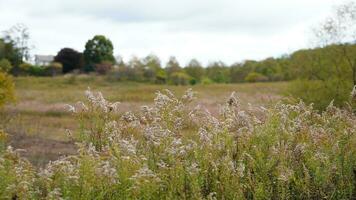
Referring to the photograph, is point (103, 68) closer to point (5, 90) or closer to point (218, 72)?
point (218, 72)

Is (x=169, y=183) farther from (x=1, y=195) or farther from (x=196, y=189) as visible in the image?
(x=1, y=195)

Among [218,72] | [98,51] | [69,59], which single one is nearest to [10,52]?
[69,59]

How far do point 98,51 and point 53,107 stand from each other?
4270 cm

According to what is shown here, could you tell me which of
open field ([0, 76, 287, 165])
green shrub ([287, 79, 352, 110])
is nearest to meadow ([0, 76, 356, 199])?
open field ([0, 76, 287, 165])

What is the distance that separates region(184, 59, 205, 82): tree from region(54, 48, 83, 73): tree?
49.2ft

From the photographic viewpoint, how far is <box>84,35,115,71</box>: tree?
77875 mm

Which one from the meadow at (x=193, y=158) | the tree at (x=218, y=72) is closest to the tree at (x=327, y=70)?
the meadow at (x=193, y=158)

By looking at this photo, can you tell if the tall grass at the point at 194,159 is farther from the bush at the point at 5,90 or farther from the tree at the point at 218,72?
the tree at the point at 218,72

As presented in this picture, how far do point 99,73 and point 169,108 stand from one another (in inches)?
2510

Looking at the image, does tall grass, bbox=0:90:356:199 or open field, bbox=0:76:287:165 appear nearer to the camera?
tall grass, bbox=0:90:356:199

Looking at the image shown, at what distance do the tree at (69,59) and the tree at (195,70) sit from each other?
15.0 m

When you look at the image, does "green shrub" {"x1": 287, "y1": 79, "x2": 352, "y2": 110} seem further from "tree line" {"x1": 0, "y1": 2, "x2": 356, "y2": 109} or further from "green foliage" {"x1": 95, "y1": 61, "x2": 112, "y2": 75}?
"green foliage" {"x1": 95, "y1": 61, "x2": 112, "y2": 75}

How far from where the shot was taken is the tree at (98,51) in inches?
3066

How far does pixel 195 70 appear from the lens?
3184 inches
